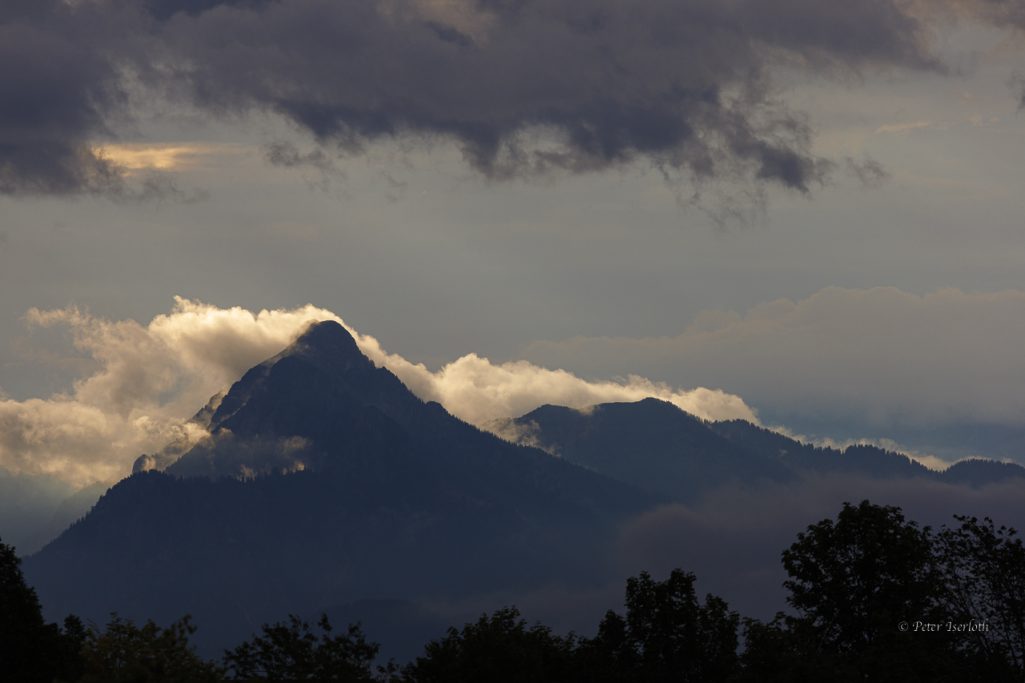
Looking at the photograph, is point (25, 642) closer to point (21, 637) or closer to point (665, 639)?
point (21, 637)

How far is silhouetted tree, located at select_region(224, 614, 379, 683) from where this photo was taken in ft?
483

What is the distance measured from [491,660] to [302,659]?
66.0 feet

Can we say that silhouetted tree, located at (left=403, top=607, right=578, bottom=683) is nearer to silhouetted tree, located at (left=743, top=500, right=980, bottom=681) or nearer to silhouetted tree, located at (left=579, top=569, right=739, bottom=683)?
silhouetted tree, located at (left=579, top=569, right=739, bottom=683)

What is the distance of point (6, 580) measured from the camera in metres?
167

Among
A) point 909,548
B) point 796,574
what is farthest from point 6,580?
point 909,548

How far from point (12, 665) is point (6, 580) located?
43.4 ft

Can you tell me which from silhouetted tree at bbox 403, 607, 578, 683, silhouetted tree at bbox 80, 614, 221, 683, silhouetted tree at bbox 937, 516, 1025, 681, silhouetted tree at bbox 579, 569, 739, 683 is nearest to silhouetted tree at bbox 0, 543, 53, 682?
silhouetted tree at bbox 80, 614, 221, 683

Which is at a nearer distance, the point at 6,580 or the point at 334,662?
the point at 334,662

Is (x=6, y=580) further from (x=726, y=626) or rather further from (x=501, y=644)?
(x=726, y=626)

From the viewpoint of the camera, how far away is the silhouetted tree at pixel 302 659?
147 meters

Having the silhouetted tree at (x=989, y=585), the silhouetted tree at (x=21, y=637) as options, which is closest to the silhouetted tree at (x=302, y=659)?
the silhouetted tree at (x=21, y=637)

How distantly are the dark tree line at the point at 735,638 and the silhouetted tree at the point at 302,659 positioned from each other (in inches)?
8.6

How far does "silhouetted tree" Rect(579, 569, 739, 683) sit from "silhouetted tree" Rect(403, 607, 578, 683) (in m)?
5.90

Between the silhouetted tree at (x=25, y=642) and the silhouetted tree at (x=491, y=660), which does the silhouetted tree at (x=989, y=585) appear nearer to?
the silhouetted tree at (x=491, y=660)
